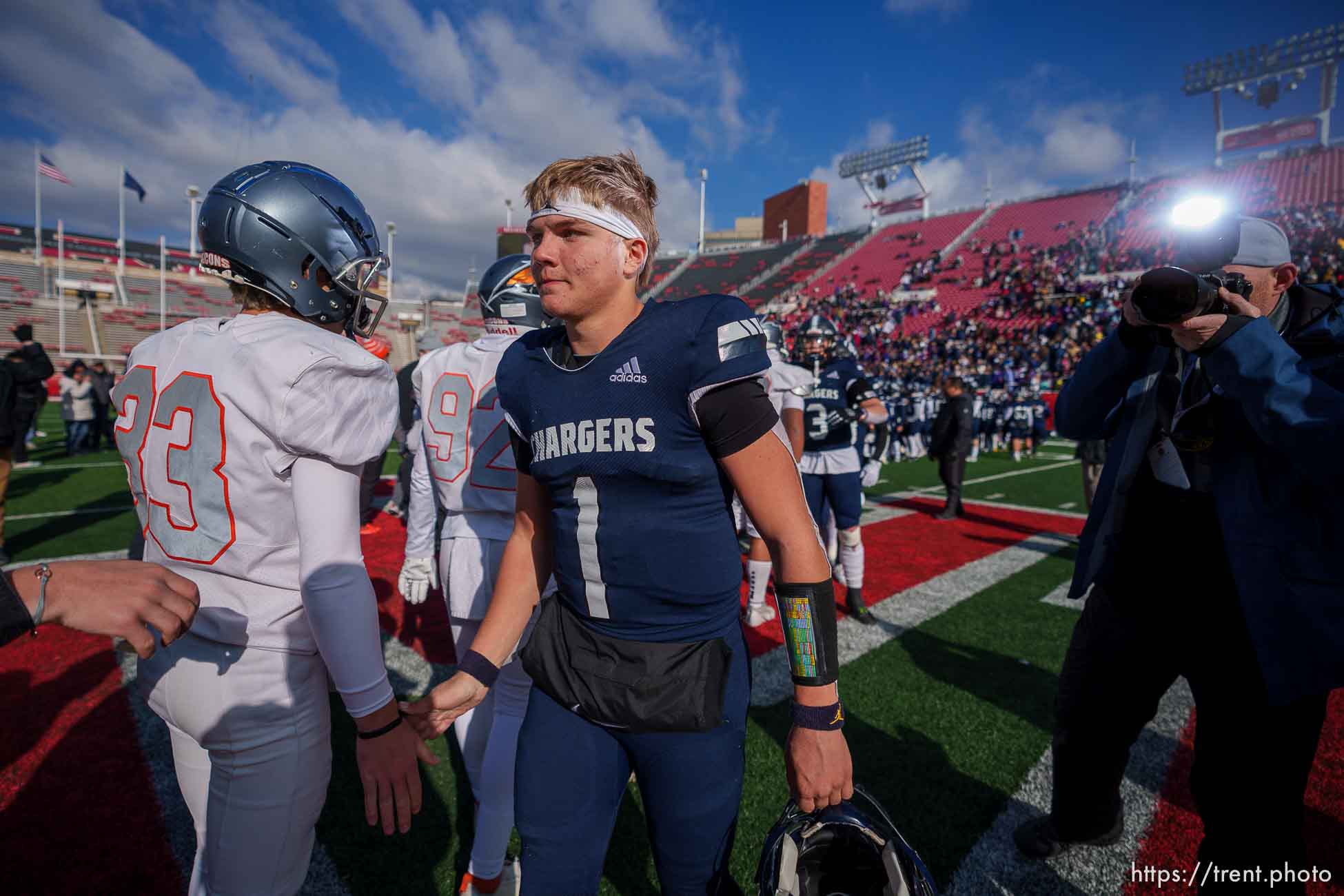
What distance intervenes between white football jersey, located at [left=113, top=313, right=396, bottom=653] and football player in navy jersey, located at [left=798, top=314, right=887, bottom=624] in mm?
4108

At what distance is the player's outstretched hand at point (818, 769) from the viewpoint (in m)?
1.44

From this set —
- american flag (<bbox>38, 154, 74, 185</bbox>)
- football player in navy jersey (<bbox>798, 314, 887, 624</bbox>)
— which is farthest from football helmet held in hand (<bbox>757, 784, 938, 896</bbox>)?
american flag (<bbox>38, 154, 74, 185</bbox>)

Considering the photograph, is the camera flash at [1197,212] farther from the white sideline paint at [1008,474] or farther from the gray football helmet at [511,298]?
the white sideline paint at [1008,474]

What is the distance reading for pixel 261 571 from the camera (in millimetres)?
1466

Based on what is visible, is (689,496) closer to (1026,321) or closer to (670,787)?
(670,787)

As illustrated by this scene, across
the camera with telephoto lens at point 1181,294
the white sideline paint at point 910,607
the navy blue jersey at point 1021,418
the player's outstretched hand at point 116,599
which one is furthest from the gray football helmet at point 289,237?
the navy blue jersey at point 1021,418

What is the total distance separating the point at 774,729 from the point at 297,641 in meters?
2.71

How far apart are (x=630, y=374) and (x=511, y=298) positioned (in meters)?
1.68

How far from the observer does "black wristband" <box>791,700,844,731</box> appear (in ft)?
4.81

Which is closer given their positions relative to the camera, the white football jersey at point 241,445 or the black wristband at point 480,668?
the white football jersey at point 241,445

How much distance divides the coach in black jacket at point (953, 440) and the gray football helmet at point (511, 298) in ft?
25.8

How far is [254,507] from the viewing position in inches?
56.5

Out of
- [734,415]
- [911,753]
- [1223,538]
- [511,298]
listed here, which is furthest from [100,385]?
[1223,538]

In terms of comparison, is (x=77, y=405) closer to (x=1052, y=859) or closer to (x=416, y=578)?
(x=416, y=578)
